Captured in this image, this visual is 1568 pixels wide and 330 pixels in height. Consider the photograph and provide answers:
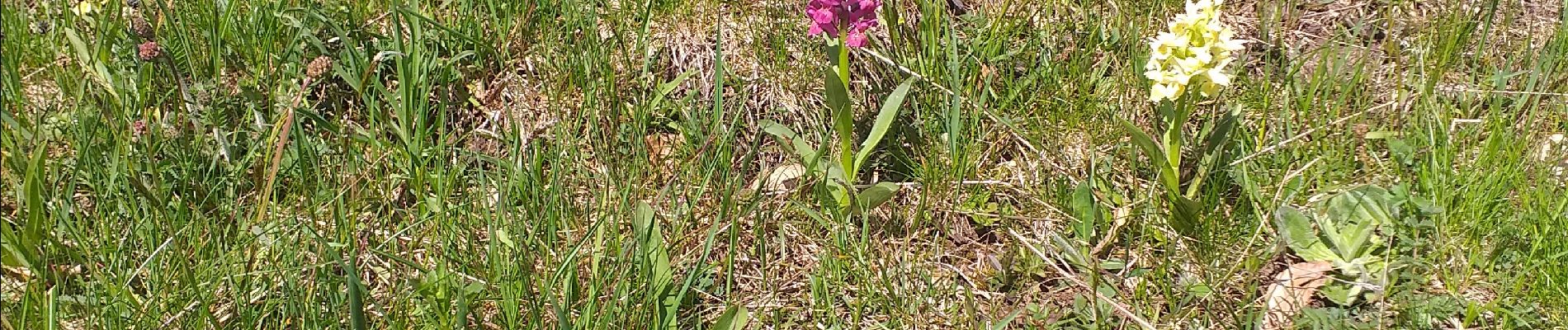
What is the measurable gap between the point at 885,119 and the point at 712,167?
335 mm

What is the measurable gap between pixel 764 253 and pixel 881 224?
0.32m

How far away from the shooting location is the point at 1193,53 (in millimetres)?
2139

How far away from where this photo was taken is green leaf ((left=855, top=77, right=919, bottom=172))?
90.4 inches

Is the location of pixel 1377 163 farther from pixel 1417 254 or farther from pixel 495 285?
pixel 495 285

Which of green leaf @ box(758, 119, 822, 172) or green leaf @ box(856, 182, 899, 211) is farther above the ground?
green leaf @ box(758, 119, 822, 172)

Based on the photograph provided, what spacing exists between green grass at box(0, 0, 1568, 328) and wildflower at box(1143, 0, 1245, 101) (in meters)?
0.20

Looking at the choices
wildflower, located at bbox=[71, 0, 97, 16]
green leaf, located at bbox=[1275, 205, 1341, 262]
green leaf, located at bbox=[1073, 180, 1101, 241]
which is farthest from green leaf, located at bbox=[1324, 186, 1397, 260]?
wildflower, located at bbox=[71, 0, 97, 16]

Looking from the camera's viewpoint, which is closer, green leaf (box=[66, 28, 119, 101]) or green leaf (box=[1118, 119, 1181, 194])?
green leaf (box=[1118, 119, 1181, 194])

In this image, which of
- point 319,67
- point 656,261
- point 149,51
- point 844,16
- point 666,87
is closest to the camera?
point 656,261

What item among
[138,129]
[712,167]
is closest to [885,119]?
[712,167]

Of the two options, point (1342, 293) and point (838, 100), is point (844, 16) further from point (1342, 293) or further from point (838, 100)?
point (1342, 293)

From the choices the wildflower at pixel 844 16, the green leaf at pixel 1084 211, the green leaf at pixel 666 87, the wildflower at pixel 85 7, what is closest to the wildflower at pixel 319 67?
the wildflower at pixel 85 7

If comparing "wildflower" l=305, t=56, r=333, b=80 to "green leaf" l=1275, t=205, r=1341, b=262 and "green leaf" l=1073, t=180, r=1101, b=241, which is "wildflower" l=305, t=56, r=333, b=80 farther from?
"green leaf" l=1275, t=205, r=1341, b=262

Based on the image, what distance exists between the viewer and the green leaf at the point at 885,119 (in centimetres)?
230
